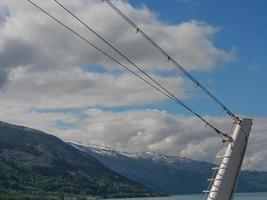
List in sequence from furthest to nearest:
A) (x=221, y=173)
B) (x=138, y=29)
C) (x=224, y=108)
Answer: (x=224, y=108) → (x=221, y=173) → (x=138, y=29)

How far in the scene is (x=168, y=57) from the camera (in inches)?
729

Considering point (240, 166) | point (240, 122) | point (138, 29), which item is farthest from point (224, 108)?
point (138, 29)

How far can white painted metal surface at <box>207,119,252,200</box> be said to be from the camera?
18484 millimetres

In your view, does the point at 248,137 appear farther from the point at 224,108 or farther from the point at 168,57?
the point at 168,57

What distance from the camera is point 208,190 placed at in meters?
18.6

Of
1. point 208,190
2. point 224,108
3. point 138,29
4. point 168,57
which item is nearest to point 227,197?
point 208,190

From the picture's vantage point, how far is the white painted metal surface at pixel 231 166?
1848cm

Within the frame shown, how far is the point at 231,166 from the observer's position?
62.1 feet

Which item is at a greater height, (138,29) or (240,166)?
(138,29)

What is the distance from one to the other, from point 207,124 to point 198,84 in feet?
5.38

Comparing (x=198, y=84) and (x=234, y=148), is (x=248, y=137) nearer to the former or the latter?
(x=234, y=148)

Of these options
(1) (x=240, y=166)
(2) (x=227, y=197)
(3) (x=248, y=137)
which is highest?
(3) (x=248, y=137)

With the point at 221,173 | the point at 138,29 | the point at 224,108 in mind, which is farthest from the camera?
the point at 224,108

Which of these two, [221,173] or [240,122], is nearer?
[221,173]
